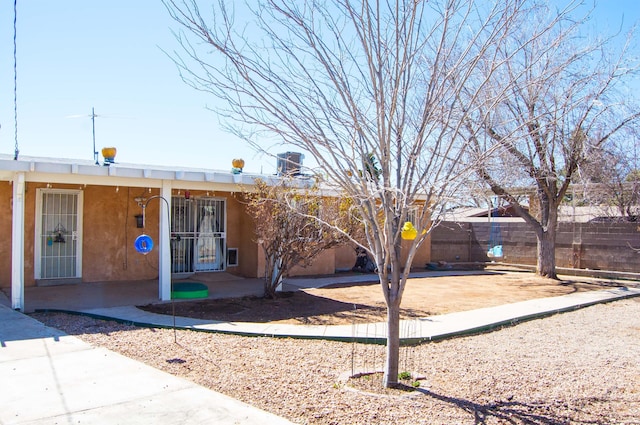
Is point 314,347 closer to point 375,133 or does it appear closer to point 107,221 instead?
point 375,133

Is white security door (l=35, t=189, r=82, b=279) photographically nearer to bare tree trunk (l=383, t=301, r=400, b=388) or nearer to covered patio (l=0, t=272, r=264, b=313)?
covered patio (l=0, t=272, r=264, b=313)

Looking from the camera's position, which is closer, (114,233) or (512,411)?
(512,411)

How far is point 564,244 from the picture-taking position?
1783 cm

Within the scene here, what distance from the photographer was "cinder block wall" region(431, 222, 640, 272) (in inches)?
656

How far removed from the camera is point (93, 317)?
340 inches

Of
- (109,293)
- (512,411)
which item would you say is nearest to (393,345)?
(512,411)

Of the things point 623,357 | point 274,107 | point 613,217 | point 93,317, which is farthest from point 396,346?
point 613,217

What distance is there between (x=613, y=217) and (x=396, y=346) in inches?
593

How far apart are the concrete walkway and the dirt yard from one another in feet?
9.36

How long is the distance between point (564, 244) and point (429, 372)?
45.1 feet

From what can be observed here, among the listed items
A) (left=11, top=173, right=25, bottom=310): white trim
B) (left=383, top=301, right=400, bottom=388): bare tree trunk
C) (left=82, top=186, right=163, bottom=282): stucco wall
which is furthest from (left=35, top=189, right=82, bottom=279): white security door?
(left=383, top=301, right=400, bottom=388): bare tree trunk

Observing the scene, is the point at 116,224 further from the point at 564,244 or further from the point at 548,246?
the point at 564,244

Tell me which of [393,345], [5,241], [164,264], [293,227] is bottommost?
[393,345]

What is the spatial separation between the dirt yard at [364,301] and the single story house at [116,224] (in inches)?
63.1
